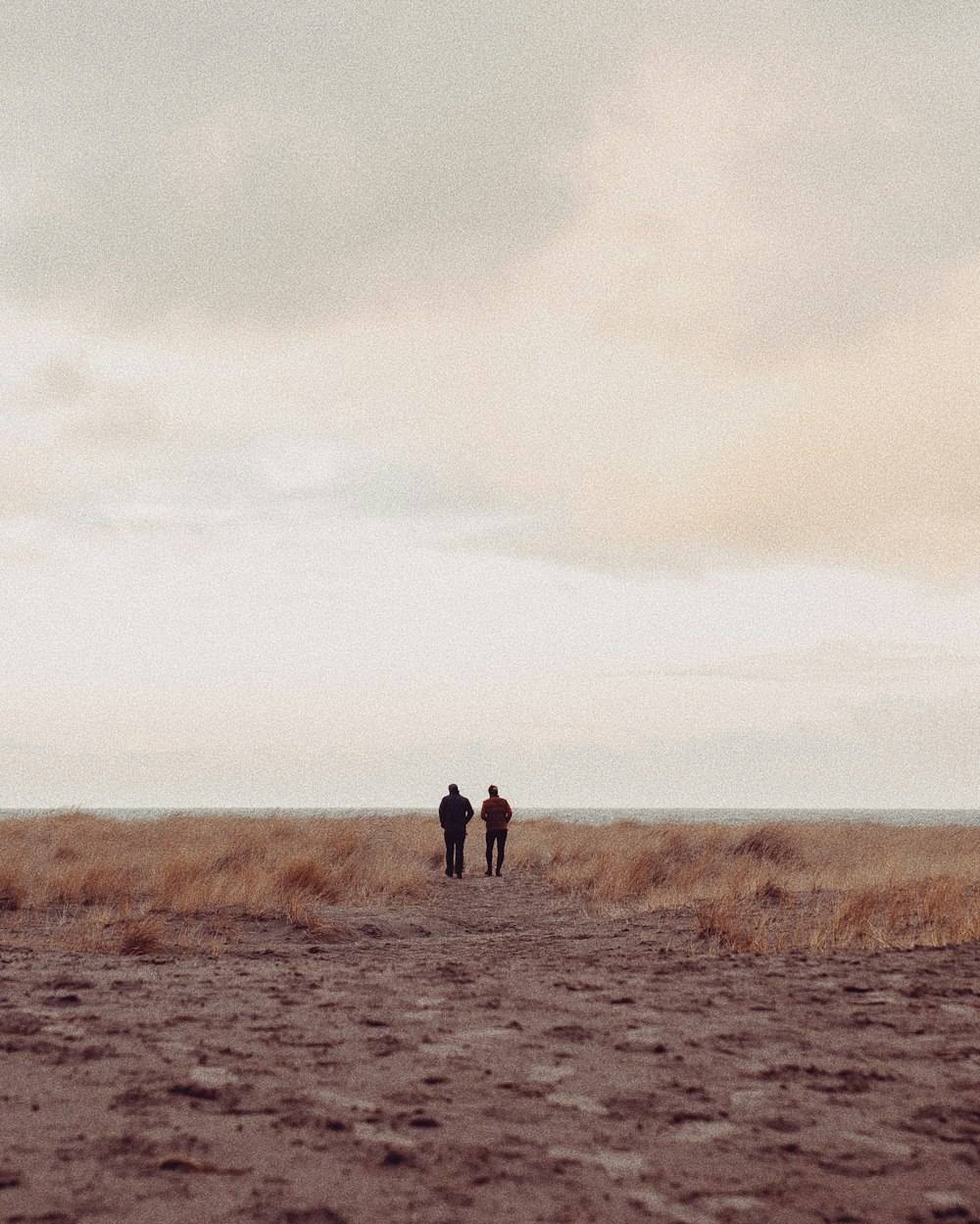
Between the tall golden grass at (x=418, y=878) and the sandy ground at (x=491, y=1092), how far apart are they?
2.38 metres

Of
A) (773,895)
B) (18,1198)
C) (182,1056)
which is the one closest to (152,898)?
(773,895)

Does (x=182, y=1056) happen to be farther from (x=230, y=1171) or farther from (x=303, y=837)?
(x=303, y=837)

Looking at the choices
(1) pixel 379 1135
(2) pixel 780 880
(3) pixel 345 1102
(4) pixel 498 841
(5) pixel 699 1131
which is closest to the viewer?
(1) pixel 379 1135

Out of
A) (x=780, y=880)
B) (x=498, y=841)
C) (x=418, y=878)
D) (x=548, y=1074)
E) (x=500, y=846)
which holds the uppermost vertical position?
(x=548, y=1074)

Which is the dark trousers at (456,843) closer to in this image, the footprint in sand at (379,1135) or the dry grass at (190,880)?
the dry grass at (190,880)

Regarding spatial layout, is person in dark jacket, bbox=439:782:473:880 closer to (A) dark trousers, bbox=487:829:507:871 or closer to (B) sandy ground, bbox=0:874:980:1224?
(A) dark trousers, bbox=487:829:507:871

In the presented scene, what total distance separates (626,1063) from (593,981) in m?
2.32

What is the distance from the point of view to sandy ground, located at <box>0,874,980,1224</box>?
405 cm

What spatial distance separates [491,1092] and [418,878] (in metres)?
14.3

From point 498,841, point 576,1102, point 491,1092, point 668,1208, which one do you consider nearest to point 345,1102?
point 491,1092

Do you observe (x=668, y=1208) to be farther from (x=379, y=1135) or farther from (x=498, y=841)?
(x=498, y=841)

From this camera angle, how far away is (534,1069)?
5734 millimetres

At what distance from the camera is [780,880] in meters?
18.2

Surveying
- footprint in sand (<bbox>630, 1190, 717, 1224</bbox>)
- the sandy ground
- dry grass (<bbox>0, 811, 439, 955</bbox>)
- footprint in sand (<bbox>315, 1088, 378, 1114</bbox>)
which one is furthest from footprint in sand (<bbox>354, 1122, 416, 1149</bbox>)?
dry grass (<bbox>0, 811, 439, 955</bbox>)
